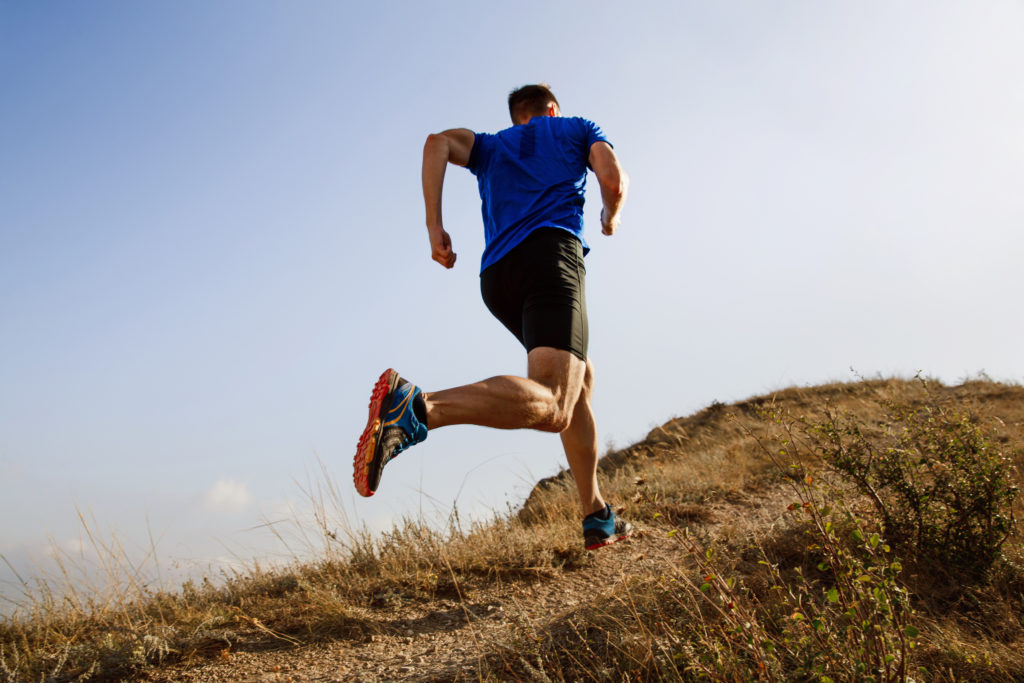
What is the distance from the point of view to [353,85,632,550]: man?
203cm

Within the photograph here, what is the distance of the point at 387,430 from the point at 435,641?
1.12 metres

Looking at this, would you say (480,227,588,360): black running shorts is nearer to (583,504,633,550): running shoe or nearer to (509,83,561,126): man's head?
(583,504,633,550): running shoe

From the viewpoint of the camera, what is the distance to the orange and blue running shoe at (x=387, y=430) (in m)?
1.95

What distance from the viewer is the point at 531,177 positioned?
3023 millimetres

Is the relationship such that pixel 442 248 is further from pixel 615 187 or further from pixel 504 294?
pixel 615 187

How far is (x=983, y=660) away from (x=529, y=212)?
2282 millimetres

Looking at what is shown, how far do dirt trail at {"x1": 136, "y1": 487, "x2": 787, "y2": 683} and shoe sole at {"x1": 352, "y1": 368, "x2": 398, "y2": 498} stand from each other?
711 millimetres

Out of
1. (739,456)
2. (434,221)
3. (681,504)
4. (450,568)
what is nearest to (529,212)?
(434,221)

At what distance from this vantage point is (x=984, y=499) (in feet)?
8.49

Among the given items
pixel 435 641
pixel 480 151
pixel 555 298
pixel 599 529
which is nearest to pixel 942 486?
pixel 599 529

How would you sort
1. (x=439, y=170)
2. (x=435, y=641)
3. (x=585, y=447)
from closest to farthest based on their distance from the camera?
(x=435, y=641) < (x=439, y=170) < (x=585, y=447)

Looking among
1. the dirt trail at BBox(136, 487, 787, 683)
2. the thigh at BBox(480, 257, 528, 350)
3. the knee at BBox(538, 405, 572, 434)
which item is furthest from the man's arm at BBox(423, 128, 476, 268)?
the dirt trail at BBox(136, 487, 787, 683)

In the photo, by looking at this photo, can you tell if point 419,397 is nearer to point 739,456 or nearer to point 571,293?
point 571,293

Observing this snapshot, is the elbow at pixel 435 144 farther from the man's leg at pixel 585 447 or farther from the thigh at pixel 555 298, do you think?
the man's leg at pixel 585 447
